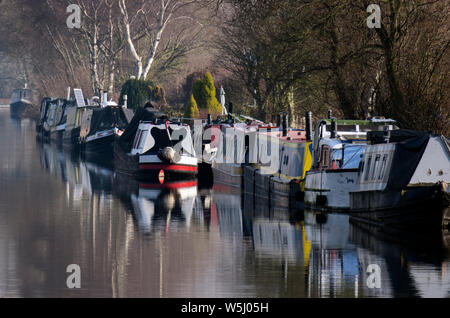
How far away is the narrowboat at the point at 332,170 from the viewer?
29422mm

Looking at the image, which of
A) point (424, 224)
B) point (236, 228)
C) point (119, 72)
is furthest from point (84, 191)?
point (119, 72)

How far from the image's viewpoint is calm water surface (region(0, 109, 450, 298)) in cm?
2033

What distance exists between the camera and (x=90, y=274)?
21.6 metres

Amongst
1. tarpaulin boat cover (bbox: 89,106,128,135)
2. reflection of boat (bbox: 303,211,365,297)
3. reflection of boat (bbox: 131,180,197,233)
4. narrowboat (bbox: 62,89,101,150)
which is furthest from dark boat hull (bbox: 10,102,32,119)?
reflection of boat (bbox: 303,211,365,297)

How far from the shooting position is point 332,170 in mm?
29266

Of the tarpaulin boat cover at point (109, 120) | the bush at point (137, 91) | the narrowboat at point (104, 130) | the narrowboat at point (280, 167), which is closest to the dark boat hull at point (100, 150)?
the narrowboat at point (104, 130)

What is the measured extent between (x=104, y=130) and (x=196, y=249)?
31.7 metres

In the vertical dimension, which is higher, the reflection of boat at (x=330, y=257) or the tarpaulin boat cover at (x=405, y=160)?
the tarpaulin boat cover at (x=405, y=160)

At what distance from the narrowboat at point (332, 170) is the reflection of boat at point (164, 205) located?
11.0 ft

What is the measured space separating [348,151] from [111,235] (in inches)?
264

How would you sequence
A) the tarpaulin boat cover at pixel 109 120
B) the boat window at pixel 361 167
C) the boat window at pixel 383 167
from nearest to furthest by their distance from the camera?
the boat window at pixel 383 167 → the boat window at pixel 361 167 → the tarpaulin boat cover at pixel 109 120

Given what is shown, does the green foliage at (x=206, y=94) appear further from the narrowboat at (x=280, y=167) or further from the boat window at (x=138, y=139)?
the narrowboat at (x=280, y=167)

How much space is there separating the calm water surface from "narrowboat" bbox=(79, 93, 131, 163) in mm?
17579

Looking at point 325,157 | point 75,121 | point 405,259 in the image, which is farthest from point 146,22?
point 405,259
